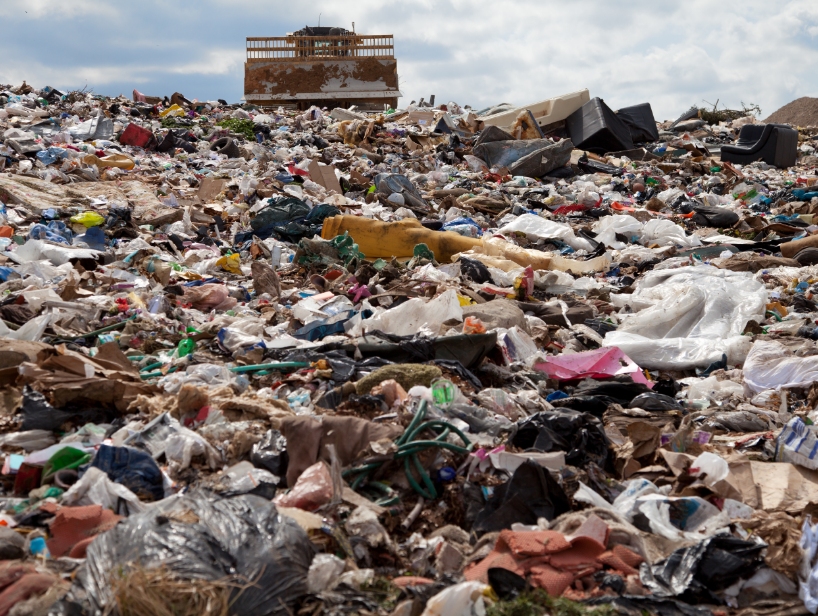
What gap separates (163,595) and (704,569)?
1.69 metres

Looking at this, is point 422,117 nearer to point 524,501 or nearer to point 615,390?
point 615,390

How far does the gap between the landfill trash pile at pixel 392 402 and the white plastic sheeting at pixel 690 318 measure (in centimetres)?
2

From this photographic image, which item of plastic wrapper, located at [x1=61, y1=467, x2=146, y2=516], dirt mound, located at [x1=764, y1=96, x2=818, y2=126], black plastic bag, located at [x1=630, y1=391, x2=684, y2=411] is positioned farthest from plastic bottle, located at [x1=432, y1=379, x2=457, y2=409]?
dirt mound, located at [x1=764, y1=96, x2=818, y2=126]

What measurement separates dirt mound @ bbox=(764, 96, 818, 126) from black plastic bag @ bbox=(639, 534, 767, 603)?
63.7ft

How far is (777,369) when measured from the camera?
4.25 metres

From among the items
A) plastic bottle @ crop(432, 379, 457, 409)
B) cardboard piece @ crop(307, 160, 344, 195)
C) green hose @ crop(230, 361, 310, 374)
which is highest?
cardboard piece @ crop(307, 160, 344, 195)

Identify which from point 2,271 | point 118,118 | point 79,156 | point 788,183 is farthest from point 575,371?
point 118,118

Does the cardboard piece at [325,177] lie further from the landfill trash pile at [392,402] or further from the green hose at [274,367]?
the green hose at [274,367]

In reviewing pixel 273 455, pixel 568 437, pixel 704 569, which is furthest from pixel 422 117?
pixel 704 569

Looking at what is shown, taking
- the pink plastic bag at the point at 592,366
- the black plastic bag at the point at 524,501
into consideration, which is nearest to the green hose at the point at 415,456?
the black plastic bag at the point at 524,501

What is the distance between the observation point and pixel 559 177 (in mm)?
11672

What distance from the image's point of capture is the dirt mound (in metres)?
19.0

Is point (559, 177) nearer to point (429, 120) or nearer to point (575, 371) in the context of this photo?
point (429, 120)

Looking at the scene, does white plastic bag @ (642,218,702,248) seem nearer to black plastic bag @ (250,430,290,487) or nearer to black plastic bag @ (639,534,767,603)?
black plastic bag @ (639,534,767,603)
